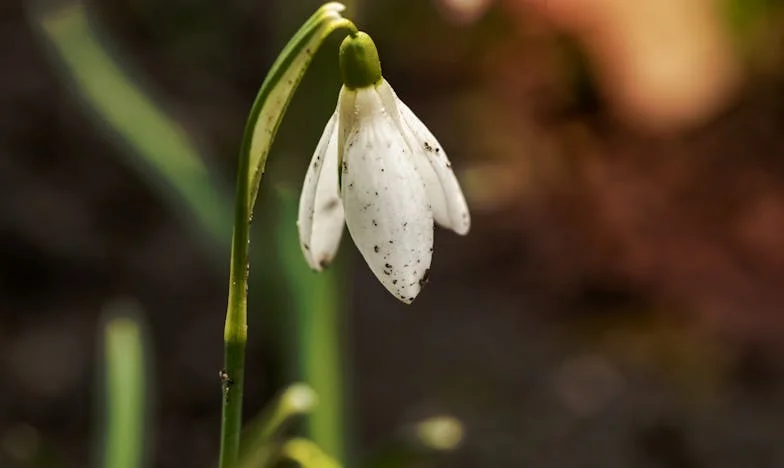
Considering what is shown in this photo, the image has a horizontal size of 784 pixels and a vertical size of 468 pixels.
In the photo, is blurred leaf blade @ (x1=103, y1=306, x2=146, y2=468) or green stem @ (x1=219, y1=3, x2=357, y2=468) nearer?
green stem @ (x1=219, y1=3, x2=357, y2=468)

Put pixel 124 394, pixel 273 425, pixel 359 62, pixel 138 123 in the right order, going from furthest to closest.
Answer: pixel 138 123 → pixel 124 394 → pixel 273 425 → pixel 359 62

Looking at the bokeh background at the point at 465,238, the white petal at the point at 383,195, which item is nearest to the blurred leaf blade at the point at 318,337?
the bokeh background at the point at 465,238

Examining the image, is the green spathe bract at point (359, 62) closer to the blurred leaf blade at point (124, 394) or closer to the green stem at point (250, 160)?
the green stem at point (250, 160)

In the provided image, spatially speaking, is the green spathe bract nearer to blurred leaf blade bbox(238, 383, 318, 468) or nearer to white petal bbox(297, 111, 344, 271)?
white petal bbox(297, 111, 344, 271)

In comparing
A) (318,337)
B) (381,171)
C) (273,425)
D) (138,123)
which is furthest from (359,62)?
(138,123)

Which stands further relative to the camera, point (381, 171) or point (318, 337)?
point (318, 337)

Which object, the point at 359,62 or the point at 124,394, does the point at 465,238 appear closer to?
the point at 124,394

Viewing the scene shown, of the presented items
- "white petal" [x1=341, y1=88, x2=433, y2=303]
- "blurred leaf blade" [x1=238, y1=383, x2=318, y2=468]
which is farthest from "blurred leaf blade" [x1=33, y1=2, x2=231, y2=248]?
"white petal" [x1=341, y1=88, x2=433, y2=303]
